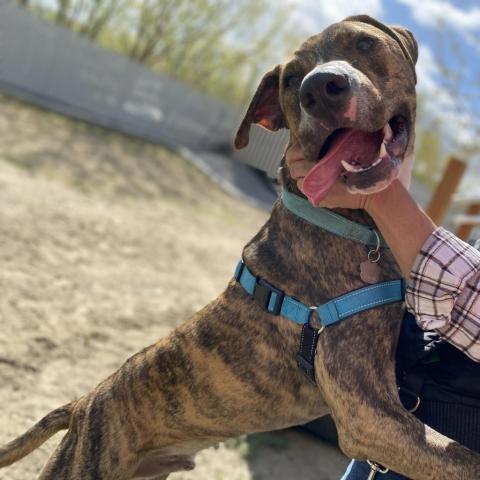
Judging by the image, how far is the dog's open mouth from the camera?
2.04 meters

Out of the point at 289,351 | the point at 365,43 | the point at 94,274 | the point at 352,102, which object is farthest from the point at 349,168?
the point at 94,274

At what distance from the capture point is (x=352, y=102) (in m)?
2.04

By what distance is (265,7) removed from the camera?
86.5 ft

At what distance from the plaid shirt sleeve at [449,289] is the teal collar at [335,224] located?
1.14ft

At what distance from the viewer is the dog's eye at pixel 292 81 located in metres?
2.52

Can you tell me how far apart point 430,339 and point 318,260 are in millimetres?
525

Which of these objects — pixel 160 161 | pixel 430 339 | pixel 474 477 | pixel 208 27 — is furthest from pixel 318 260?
pixel 208 27

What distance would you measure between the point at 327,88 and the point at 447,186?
4.93 m

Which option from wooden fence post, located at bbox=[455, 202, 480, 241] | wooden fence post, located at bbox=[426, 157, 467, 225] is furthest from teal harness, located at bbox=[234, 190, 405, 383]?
wooden fence post, located at bbox=[426, 157, 467, 225]

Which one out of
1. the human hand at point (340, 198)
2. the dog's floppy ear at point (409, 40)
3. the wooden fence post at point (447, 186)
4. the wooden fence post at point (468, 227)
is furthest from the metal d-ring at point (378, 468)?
the wooden fence post at point (447, 186)

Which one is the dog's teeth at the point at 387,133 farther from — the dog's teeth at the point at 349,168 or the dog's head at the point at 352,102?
the dog's teeth at the point at 349,168

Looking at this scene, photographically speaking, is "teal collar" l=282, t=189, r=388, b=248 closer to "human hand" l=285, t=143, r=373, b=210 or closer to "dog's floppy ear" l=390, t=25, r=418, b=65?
"human hand" l=285, t=143, r=373, b=210

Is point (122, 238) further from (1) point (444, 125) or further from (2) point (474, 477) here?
(1) point (444, 125)

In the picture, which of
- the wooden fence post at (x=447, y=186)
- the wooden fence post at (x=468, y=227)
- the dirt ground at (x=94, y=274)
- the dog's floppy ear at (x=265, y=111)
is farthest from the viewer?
the wooden fence post at (x=447, y=186)
